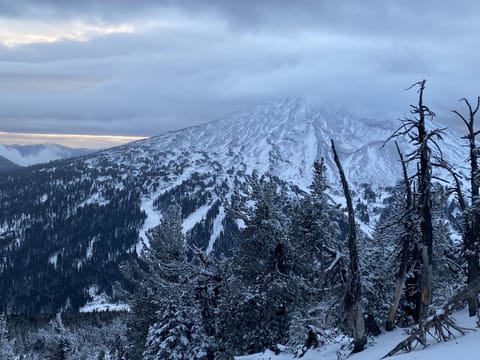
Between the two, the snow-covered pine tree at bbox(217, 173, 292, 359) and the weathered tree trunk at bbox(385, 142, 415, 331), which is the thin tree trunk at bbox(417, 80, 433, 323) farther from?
the snow-covered pine tree at bbox(217, 173, 292, 359)

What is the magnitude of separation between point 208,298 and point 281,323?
6648mm

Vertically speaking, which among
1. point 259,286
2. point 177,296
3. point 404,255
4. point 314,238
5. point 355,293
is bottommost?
point 177,296

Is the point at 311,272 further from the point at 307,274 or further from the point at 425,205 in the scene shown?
the point at 425,205

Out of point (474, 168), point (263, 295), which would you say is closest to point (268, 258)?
point (263, 295)

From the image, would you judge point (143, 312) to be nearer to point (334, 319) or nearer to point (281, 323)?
point (281, 323)

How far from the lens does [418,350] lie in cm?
1381

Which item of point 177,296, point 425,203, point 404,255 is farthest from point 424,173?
point 177,296

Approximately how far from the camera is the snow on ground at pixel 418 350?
39.0ft

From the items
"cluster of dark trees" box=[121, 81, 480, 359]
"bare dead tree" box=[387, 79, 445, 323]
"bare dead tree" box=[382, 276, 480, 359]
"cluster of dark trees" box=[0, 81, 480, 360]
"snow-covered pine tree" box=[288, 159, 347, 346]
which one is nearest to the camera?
"bare dead tree" box=[382, 276, 480, 359]

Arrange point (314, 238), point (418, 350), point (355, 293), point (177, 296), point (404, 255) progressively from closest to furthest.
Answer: point (418, 350) → point (355, 293) → point (404, 255) → point (314, 238) → point (177, 296)

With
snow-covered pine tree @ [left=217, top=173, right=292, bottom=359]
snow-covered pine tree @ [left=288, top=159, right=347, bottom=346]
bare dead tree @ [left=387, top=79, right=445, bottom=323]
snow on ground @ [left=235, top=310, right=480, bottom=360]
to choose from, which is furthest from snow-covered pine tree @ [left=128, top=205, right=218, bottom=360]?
bare dead tree @ [left=387, top=79, right=445, bottom=323]

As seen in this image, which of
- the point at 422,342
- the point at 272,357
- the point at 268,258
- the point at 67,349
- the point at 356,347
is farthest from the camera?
the point at 67,349

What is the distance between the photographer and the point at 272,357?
20375 mm

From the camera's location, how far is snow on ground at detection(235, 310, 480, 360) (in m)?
11.9
